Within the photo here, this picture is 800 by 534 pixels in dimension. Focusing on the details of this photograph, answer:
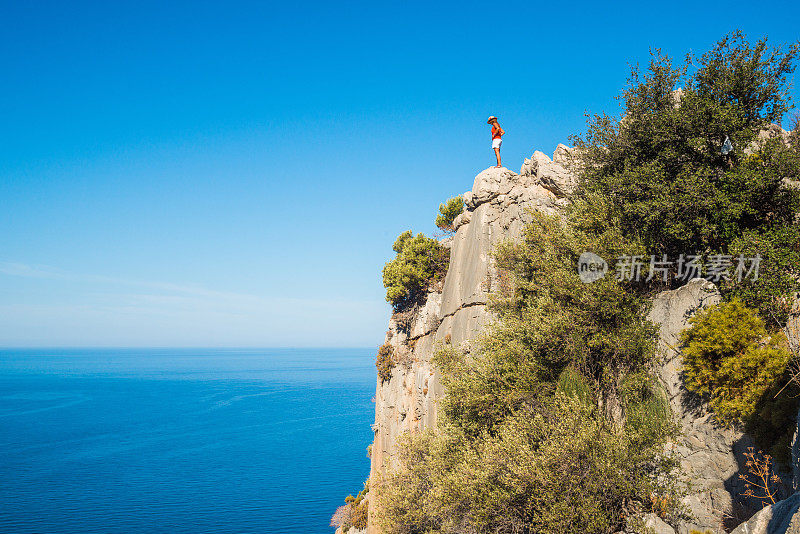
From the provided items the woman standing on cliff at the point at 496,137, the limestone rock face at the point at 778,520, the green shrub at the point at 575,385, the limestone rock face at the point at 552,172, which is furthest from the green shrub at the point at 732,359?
the woman standing on cliff at the point at 496,137

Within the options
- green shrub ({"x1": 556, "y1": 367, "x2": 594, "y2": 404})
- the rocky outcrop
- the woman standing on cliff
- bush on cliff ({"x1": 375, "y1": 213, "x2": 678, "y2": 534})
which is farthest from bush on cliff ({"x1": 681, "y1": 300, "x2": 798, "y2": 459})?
the woman standing on cliff

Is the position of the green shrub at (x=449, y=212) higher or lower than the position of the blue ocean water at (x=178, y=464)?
higher

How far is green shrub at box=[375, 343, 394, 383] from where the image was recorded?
135 feet

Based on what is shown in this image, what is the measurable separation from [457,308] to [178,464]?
81.4 metres

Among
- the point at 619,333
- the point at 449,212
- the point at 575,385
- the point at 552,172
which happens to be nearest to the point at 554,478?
the point at 575,385

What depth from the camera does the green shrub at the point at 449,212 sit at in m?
43.5

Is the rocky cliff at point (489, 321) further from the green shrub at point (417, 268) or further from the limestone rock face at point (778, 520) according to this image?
the limestone rock face at point (778, 520)

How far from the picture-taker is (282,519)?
217 ft

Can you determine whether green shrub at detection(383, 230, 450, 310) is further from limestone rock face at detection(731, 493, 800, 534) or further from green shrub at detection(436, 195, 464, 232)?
limestone rock face at detection(731, 493, 800, 534)

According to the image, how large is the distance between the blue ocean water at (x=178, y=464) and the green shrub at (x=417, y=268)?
44036mm

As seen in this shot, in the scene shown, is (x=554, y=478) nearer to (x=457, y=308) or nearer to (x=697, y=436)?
A: (x=697, y=436)

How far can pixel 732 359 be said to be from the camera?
46.1ft

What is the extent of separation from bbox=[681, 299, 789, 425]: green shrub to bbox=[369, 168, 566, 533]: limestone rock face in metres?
11.5

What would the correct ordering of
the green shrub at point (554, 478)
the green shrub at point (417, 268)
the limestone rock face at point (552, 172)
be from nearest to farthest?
the green shrub at point (554, 478) → the limestone rock face at point (552, 172) → the green shrub at point (417, 268)
